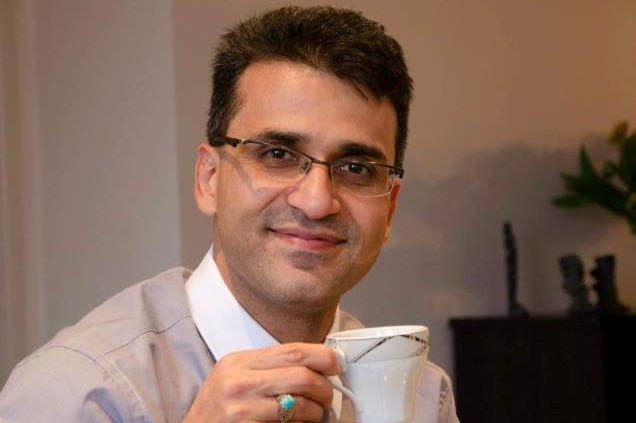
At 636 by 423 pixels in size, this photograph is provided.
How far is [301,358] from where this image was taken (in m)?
0.94

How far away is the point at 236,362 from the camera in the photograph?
3.18 ft

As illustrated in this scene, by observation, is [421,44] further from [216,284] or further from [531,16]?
[216,284]

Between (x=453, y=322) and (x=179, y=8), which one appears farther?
(x=453, y=322)

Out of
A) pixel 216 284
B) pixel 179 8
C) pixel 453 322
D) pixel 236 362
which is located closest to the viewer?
pixel 236 362

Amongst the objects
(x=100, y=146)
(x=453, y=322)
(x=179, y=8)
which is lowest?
(x=453, y=322)

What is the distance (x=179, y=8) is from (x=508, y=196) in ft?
5.15

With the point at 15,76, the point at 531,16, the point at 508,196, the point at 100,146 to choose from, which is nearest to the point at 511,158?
the point at 508,196

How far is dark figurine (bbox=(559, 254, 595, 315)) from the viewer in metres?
3.13

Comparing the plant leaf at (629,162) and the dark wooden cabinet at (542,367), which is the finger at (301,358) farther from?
the plant leaf at (629,162)

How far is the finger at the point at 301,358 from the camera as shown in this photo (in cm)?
94

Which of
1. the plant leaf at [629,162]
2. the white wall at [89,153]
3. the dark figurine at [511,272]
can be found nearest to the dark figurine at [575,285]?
the dark figurine at [511,272]

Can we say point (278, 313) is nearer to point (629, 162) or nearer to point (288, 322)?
point (288, 322)

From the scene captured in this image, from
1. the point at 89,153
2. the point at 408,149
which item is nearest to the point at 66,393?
the point at 89,153

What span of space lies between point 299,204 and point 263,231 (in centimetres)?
7
